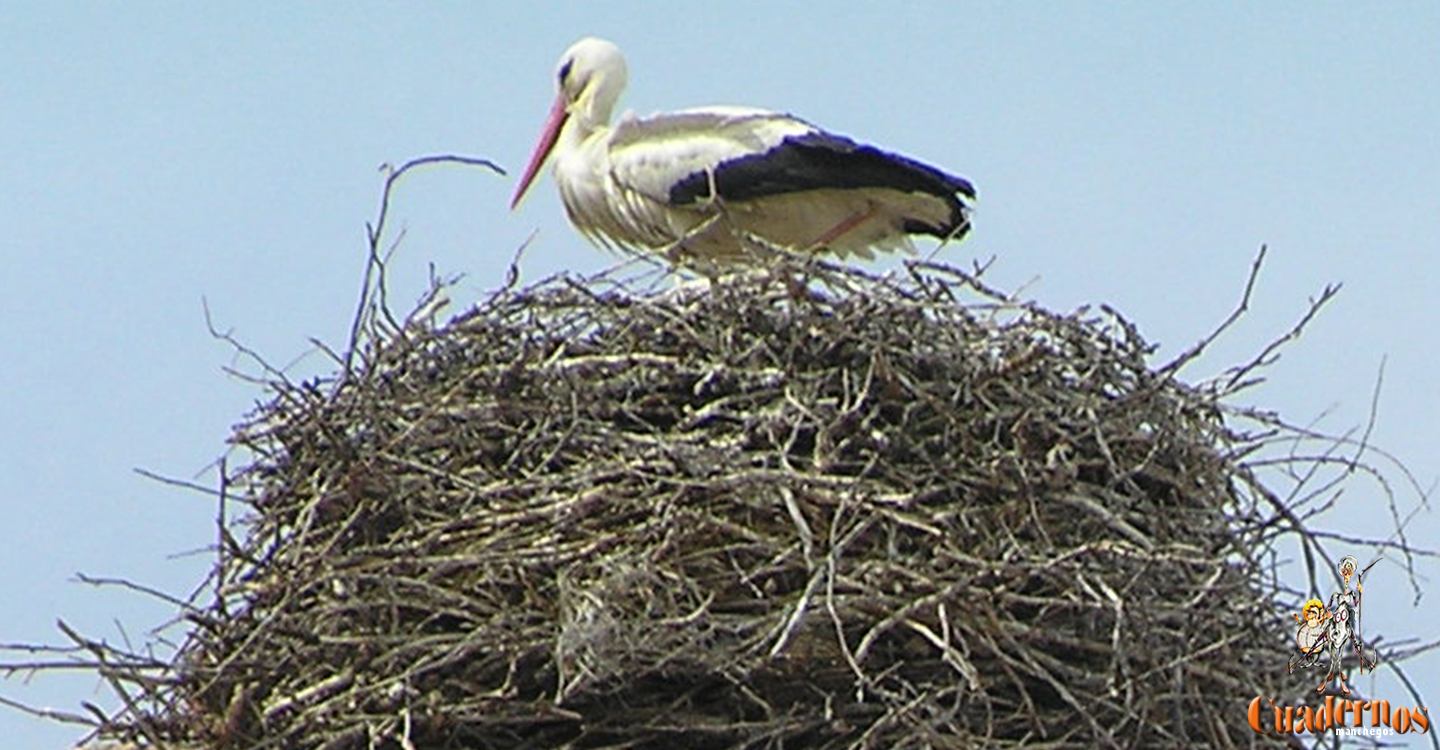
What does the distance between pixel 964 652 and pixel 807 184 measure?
194cm

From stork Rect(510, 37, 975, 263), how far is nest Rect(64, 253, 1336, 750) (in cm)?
98

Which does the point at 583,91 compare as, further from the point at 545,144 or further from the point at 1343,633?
the point at 1343,633

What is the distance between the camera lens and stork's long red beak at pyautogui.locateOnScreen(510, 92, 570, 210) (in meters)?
8.01

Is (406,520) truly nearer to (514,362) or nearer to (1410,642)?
(514,362)

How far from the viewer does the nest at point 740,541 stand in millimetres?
5363

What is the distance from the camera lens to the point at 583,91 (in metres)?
7.97

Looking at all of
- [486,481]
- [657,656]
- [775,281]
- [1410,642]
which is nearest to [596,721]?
[657,656]

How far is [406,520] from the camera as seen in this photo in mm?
5711

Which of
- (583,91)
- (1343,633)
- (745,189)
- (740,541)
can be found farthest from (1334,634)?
(583,91)

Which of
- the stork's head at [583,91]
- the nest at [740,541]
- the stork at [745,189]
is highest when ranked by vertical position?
the stork's head at [583,91]

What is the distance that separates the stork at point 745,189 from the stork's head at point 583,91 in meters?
0.35
